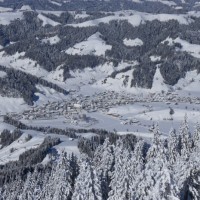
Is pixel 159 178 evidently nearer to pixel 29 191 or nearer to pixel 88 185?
pixel 88 185

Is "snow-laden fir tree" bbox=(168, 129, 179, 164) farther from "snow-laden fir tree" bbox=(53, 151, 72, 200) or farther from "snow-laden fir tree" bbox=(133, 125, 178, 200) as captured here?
"snow-laden fir tree" bbox=(133, 125, 178, 200)

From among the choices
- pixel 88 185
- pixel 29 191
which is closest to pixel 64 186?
pixel 88 185

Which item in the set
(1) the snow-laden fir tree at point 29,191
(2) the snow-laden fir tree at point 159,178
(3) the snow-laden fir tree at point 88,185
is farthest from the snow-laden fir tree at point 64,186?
(2) the snow-laden fir tree at point 159,178

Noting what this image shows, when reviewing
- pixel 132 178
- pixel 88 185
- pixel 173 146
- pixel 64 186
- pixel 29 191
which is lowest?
pixel 29 191

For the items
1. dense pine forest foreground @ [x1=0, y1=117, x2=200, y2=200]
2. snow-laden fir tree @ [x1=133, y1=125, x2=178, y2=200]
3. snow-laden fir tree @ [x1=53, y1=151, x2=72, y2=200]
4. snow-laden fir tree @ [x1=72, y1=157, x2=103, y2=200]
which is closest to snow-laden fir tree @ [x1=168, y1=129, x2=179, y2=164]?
dense pine forest foreground @ [x1=0, y1=117, x2=200, y2=200]

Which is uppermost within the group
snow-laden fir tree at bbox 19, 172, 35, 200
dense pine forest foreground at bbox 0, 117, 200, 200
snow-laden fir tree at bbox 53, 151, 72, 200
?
dense pine forest foreground at bbox 0, 117, 200, 200

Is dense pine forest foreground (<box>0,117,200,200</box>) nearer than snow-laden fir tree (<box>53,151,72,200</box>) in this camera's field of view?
Yes

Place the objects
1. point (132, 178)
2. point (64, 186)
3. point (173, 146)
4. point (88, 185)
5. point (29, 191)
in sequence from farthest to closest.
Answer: point (173, 146) → point (29, 191) → point (64, 186) → point (132, 178) → point (88, 185)

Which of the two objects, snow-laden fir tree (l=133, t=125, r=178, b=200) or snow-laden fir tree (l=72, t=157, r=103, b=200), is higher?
snow-laden fir tree (l=133, t=125, r=178, b=200)

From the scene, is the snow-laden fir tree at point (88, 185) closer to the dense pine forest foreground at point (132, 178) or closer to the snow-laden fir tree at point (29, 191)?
the dense pine forest foreground at point (132, 178)

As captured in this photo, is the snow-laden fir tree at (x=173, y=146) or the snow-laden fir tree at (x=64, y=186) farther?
the snow-laden fir tree at (x=173, y=146)

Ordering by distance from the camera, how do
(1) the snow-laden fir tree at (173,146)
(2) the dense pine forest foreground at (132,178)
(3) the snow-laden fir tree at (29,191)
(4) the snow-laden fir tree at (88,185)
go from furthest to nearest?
(1) the snow-laden fir tree at (173,146)
(3) the snow-laden fir tree at (29,191)
(4) the snow-laden fir tree at (88,185)
(2) the dense pine forest foreground at (132,178)
